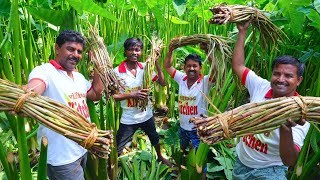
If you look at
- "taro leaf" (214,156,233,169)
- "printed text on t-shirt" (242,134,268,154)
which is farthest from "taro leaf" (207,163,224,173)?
"printed text on t-shirt" (242,134,268,154)

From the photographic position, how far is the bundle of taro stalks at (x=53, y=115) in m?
0.91

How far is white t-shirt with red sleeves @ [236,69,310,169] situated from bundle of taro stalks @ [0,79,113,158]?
753 millimetres

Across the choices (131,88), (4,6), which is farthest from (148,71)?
(4,6)

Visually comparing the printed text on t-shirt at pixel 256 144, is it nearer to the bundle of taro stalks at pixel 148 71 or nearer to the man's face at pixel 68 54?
the man's face at pixel 68 54

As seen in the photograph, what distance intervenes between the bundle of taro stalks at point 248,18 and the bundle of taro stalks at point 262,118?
1.71ft

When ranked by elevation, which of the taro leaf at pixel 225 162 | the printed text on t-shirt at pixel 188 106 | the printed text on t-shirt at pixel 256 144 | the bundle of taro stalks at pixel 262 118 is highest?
the bundle of taro stalks at pixel 262 118

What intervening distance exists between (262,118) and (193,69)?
136 cm

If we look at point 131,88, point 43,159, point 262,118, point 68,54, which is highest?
point 68,54

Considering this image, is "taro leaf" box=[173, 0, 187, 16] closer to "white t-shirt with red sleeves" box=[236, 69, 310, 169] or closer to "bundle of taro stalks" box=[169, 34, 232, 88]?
"bundle of taro stalks" box=[169, 34, 232, 88]

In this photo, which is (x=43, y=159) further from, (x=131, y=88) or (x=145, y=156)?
(x=145, y=156)

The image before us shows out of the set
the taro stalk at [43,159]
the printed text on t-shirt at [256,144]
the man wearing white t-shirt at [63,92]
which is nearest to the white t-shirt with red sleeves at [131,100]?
the man wearing white t-shirt at [63,92]

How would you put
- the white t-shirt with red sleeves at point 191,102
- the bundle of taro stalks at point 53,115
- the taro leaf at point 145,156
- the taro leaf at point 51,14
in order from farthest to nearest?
the taro leaf at point 145,156 → the white t-shirt with red sleeves at point 191,102 → the taro leaf at point 51,14 → the bundle of taro stalks at point 53,115

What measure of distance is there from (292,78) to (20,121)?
1.06m

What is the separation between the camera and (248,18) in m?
1.57
